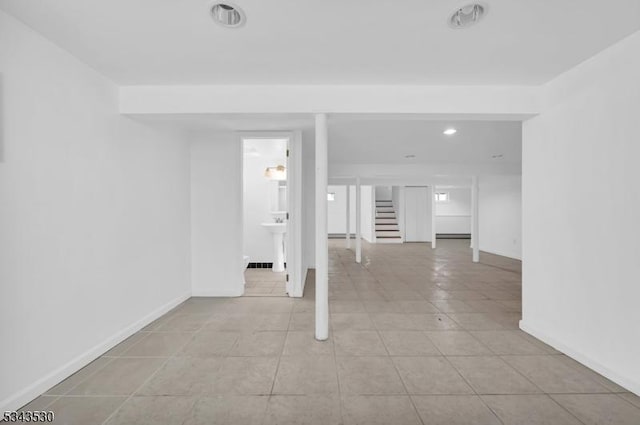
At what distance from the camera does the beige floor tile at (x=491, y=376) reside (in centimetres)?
181

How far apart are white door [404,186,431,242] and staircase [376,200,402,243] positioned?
0.53 m

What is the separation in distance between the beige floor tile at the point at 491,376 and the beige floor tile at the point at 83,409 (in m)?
2.24

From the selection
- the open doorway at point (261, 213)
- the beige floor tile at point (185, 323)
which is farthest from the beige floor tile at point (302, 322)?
the open doorway at point (261, 213)

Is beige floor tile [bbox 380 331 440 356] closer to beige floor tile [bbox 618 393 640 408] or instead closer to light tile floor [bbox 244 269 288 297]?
beige floor tile [bbox 618 393 640 408]

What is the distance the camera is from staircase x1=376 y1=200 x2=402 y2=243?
1078 cm

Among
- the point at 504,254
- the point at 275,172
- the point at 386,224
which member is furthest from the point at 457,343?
the point at 386,224

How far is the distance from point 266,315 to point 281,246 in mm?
2171

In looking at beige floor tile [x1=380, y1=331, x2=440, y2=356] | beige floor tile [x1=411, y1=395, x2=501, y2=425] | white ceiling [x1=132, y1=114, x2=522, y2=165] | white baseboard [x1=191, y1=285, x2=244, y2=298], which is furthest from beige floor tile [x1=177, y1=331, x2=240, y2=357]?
white ceiling [x1=132, y1=114, x2=522, y2=165]

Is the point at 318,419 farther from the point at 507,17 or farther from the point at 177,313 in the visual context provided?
the point at 507,17

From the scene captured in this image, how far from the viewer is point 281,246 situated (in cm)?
520

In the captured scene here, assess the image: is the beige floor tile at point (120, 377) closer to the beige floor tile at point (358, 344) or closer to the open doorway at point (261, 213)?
the beige floor tile at point (358, 344)

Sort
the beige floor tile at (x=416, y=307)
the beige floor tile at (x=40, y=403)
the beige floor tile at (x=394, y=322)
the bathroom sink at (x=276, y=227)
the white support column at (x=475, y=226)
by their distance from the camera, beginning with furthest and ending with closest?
the white support column at (x=475, y=226) → the bathroom sink at (x=276, y=227) → the beige floor tile at (x=416, y=307) → the beige floor tile at (x=394, y=322) → the beige floor tile at (x=40, y=403)

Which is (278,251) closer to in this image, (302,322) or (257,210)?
(257,210)

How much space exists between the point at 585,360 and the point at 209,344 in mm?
2953
